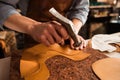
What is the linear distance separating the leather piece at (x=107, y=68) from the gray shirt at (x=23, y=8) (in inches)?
12.8

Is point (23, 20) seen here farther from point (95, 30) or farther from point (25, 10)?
point (95, 30)

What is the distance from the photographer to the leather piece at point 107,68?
1.97 feet

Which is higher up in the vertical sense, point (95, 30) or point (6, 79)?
point (6, 79)

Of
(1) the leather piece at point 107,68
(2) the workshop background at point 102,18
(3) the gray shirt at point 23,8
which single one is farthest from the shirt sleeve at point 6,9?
(2) the workshop background at point 102,18

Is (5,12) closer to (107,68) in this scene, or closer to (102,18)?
(107,68)

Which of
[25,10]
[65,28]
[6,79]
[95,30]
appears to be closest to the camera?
[65,28]

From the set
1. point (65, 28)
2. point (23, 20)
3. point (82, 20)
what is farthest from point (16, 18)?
point (82, 20)

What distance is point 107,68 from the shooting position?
25.6 inches

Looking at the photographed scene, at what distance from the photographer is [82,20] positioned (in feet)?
3.19

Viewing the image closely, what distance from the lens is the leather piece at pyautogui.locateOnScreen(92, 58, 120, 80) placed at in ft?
1.97

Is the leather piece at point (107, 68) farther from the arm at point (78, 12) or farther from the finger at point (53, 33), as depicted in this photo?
the arm at point (78, 12)

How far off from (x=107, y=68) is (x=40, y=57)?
9.3 inches

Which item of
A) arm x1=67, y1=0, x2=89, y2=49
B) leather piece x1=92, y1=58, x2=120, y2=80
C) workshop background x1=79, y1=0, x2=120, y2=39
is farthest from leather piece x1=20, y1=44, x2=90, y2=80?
workshop background x1=79, y1=0, x2=120, y2=39

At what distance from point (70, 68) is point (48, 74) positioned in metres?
0.08
